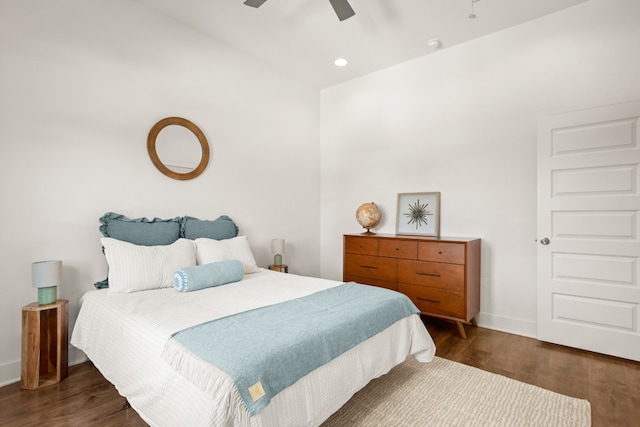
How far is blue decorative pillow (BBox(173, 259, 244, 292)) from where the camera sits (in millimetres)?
2271

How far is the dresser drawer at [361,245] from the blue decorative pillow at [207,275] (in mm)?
1536

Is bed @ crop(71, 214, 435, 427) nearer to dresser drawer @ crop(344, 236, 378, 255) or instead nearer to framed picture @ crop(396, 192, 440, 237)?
dresser drawer @ crop(344, 236, 378, 255)

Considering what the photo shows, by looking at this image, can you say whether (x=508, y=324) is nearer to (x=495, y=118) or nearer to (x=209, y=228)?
(x=495, y=118)

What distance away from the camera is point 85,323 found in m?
2.14

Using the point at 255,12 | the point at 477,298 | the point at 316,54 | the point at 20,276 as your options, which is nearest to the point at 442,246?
the point at 477,298

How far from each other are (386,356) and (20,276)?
2533mm

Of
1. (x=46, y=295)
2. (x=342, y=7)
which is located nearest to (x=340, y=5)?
(x=342, y=7)

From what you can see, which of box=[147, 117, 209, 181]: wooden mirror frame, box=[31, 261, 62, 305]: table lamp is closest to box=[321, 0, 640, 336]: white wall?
box=[147, 117, 209, 181]: wooden mirror frame

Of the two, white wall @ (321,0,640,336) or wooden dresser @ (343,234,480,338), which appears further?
wooden dresser @ (343,234,480,338)

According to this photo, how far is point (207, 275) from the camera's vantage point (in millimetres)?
2375

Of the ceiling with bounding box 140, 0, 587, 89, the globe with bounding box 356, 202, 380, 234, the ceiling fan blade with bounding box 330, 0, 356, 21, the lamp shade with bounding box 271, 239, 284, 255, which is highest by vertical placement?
the ceiling with bounding box 140, 0, 587, 89

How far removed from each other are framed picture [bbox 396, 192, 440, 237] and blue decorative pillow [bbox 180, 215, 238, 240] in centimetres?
193

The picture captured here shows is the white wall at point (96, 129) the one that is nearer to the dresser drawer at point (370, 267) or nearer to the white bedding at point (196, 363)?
the white bedding at point (196, 363)

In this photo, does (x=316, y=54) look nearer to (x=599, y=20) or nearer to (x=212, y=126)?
(x=212, y=126)
